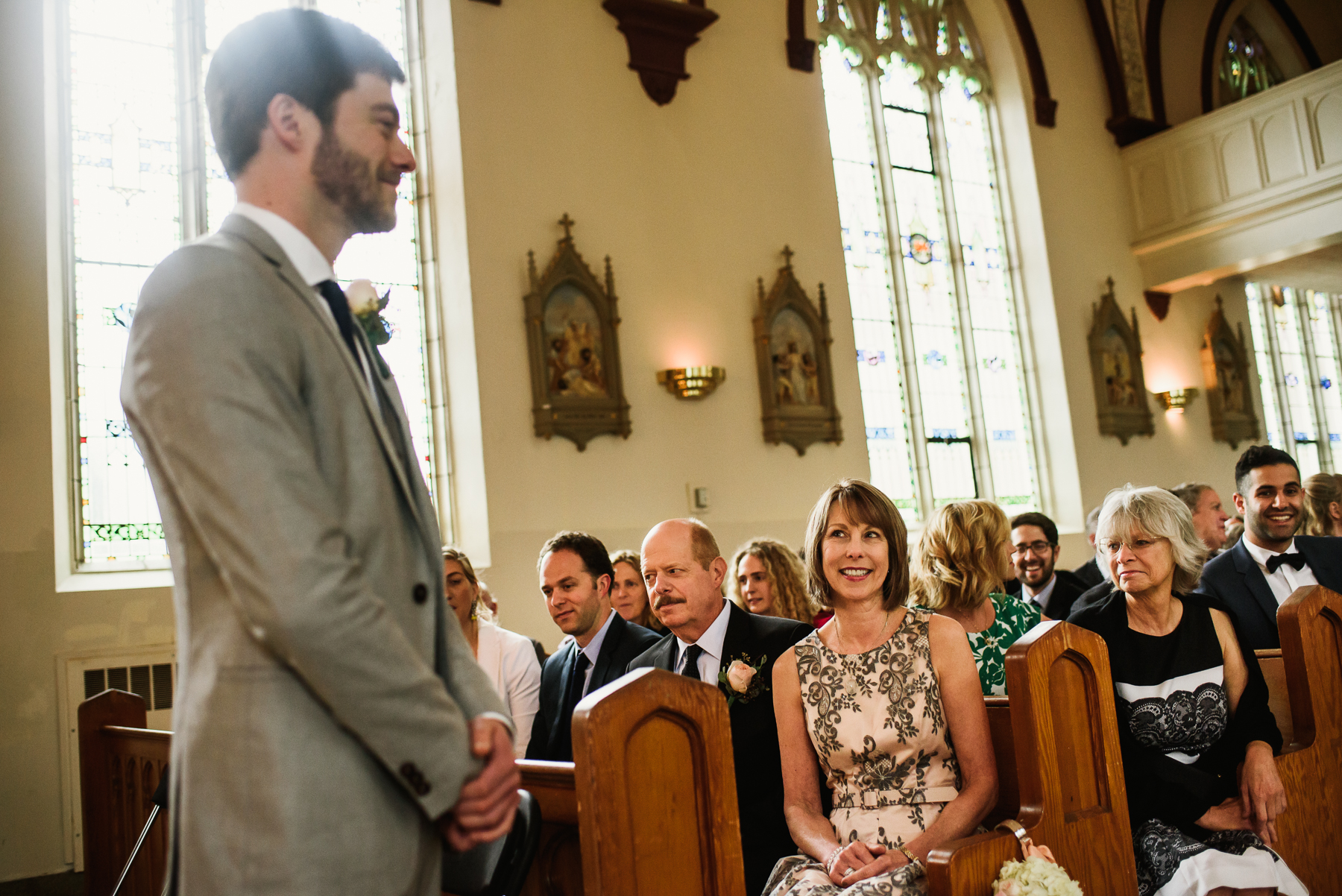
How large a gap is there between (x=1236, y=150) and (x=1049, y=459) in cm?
337

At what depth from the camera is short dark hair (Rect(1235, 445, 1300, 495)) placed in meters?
4.45

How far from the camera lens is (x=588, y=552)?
3.96m

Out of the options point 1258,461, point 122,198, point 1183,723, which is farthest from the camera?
point 122,198

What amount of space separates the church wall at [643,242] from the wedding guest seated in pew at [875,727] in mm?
4560

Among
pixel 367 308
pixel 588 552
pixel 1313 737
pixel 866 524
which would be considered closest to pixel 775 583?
pixel 588 552

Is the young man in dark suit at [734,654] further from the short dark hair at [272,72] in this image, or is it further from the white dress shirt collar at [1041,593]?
the white dress shirt collar at [1041,593]

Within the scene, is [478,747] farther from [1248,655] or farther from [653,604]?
[1248,655]

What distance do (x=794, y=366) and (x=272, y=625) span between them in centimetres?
768

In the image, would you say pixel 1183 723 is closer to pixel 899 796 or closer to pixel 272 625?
pixel 899 796

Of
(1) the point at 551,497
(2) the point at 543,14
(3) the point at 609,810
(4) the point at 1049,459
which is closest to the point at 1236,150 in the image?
(4) the point at 1049,459

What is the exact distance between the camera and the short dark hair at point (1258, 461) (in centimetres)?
445

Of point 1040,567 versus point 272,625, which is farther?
point 1040,567

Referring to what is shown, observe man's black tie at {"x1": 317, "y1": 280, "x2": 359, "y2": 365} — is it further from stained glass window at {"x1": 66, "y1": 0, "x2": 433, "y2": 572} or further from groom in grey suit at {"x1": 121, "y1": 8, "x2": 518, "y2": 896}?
stained glass window at {"x1": 66, "y1": 0, "x2": 433, "y2": 572}

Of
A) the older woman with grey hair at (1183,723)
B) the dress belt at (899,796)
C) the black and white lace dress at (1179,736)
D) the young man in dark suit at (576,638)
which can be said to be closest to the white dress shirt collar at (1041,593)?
the older woman with grey hair at (1183,723)
